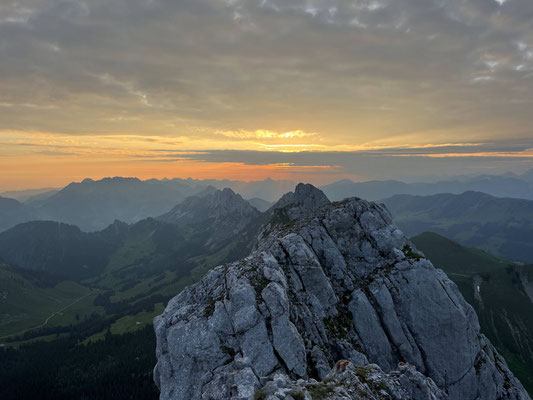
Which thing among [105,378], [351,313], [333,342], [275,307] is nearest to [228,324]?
[275,307]

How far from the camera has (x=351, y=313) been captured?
→ 174 feet

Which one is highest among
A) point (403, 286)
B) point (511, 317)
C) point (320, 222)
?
point (320, 222)

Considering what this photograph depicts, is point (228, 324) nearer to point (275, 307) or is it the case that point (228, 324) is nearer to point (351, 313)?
point (275, 307)

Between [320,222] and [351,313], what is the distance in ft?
76.6

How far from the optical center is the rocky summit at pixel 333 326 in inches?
1225

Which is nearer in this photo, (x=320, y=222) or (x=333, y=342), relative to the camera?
(x=333, y=342)

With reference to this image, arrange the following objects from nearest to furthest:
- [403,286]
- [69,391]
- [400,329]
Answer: [400,329] < [403,286] < [69,391]

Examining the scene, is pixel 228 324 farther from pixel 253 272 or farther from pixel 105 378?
pixel 105 378

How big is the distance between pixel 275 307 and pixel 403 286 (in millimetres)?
30745

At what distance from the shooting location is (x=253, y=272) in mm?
49406

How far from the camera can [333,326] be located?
49.8 metres

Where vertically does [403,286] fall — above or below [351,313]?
above

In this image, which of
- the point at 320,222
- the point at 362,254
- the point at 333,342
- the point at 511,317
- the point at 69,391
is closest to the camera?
the point at 333,342

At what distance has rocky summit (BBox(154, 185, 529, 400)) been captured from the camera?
3112cm
